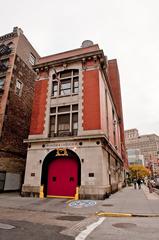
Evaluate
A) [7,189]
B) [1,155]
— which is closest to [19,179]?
[7,189]

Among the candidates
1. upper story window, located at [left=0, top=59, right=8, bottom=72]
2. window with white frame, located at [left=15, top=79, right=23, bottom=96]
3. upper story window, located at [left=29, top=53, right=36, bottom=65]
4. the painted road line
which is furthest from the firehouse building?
upper story window, located at [left=29, top=53, right=36, bottom=65]

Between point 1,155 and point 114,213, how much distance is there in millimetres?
14992

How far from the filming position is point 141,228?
6754 millimetres

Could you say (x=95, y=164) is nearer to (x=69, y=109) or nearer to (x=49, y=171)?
(x=49, y=171)

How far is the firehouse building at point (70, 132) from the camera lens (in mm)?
15672

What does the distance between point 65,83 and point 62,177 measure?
33.9 ft

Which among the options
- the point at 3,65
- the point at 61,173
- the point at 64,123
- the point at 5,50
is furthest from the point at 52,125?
the point at 5,50

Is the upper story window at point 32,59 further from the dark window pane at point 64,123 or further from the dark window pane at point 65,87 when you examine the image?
the dark window pane at point 64,123

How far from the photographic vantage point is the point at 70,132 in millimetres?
17406

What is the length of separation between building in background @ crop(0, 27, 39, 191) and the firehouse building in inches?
159

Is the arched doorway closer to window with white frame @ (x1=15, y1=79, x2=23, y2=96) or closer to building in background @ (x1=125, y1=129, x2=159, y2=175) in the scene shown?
window with white frame @ (x1=15, y1=79, x2=23, y2=96)

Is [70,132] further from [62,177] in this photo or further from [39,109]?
[39,109]

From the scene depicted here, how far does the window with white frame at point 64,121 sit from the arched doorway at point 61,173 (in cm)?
200

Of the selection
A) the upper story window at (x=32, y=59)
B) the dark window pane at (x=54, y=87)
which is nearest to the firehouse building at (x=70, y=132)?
the dark window pane at (x=54, y=87)
